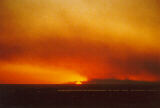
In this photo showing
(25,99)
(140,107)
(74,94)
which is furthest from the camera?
(74,94)

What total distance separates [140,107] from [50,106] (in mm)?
3925

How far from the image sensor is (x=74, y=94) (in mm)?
15625

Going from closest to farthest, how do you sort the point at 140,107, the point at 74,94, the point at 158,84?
the point at 140,107
the point at 74,94
the point at 158,84

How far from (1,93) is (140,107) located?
6.74 m

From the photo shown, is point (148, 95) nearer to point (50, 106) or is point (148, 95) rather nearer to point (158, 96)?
point (158, 96)

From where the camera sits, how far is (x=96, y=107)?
13.5 meters

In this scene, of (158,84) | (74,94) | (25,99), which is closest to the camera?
(25,99)

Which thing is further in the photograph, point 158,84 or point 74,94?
point 158,84

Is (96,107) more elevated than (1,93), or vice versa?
(1,93)

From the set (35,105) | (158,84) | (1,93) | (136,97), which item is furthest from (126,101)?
(158,84)

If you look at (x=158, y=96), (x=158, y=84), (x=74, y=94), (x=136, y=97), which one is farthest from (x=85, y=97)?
(x=158, y=84)

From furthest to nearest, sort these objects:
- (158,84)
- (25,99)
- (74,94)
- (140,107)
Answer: (158,84) < (74,94) < (25,99) < (140,107)

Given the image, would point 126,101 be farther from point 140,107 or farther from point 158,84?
point 158,84

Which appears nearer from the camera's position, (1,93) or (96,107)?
(96,107)
